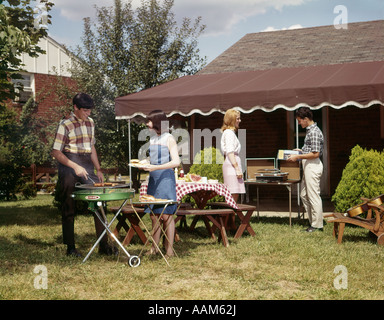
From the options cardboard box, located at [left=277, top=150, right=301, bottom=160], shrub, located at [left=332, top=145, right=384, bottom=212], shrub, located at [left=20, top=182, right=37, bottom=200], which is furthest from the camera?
shrub, located at [left=20, top=182, right=37, bottom=200]

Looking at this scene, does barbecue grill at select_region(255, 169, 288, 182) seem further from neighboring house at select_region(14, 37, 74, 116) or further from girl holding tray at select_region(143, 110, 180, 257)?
neighboring house at select_region(14, 37, 74, 116)

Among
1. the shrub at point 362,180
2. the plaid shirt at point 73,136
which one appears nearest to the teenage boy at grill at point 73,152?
the plaid shirt at point 73,136

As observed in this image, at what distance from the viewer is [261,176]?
852cm

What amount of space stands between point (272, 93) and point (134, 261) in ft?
14.5

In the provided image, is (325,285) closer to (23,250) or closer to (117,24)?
(23,250)

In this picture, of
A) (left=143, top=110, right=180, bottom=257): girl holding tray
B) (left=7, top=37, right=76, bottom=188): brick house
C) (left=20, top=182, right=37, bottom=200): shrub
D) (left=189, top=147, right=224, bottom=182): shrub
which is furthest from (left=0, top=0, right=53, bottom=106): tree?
(left=7, top=37, right=76, bottom=188): brick house

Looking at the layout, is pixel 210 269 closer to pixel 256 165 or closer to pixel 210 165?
pixel 256 165

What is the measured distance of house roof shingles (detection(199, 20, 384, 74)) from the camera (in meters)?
12.7

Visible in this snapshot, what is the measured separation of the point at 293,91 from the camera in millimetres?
8516

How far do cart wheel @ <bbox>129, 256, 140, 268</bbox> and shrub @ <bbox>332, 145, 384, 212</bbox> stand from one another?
3944mm

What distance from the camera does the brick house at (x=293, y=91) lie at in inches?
335

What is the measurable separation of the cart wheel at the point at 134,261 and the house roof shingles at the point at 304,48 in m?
8.59
